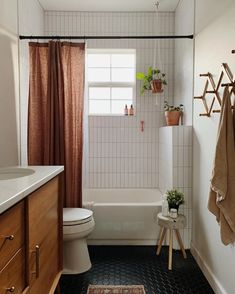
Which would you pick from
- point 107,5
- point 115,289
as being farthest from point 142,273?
point 107,5

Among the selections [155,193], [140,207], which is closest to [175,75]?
[155,193]

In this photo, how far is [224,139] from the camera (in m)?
1.70

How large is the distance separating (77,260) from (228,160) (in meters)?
1.48

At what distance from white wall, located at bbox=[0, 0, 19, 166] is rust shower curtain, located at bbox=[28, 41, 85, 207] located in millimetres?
142

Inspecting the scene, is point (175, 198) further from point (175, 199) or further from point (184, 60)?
point (184, 60)

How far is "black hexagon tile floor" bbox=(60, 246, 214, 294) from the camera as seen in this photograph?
217 cm

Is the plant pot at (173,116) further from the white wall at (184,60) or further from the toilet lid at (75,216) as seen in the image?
the toilet lid at (75,216)

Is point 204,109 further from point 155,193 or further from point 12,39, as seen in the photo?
point 12,39

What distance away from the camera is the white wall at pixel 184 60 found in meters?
2.85

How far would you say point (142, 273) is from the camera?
239 cm

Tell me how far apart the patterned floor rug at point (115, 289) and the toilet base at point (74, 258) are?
232 millimetres

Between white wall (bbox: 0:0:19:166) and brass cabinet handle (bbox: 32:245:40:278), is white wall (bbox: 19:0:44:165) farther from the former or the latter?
brass cabinet handle (bbox: 32:245:40:278)

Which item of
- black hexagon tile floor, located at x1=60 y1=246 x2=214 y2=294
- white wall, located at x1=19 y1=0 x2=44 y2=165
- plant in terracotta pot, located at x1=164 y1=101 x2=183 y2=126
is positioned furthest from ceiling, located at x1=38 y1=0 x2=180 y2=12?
black hexagon tile floor, located at x1=60 y1=246 x2=214 y2=294

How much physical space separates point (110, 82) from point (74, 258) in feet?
7.34
